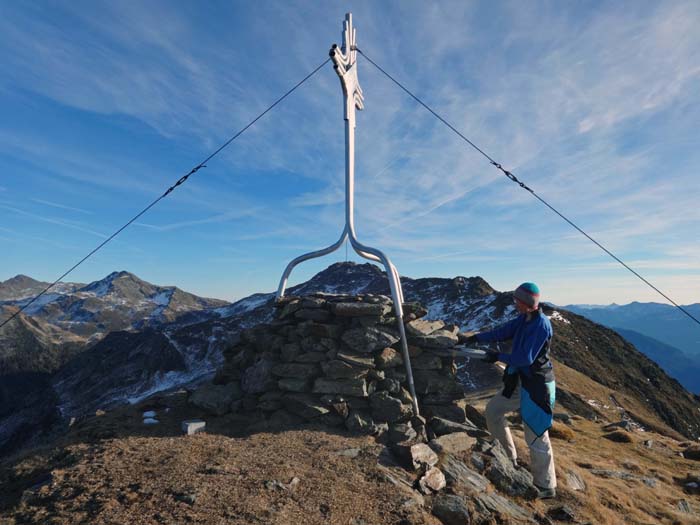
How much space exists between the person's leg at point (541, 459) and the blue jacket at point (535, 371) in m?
0.23

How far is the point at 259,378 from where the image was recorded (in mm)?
10500

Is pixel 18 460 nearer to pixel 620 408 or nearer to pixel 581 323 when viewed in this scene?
pixel 620 408

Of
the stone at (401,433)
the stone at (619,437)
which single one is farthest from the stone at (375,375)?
the stone at (619,437)

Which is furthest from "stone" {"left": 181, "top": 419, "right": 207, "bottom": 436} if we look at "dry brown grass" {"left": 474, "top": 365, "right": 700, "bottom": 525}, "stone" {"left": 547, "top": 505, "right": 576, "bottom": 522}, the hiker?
"stone" {"left": 547, "top": 505, "right": 576, "bottom": 522}

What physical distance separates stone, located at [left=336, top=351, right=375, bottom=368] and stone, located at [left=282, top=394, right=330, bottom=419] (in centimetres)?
131

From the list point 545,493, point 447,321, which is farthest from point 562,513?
point 447,321

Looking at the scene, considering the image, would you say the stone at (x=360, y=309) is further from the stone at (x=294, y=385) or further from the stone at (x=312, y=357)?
the stone at (x=294, y=385)

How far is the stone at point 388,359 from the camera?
10.3m

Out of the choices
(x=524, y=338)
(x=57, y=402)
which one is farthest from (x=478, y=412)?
(x=57, y=402)

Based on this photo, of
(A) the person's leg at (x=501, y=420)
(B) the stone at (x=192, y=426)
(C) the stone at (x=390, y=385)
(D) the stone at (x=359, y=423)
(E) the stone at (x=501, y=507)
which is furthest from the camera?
(C) the stone at (x=390, y=385)

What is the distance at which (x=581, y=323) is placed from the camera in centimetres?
10506

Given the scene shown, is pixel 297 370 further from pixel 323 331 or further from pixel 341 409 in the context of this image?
pixel 341 409

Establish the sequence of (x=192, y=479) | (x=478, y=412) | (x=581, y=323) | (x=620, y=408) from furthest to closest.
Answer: (x=581, y=323) < (x=620, y=408) < (x=478, y=412) < (x=192, y=479)

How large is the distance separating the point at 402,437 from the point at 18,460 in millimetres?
8368
